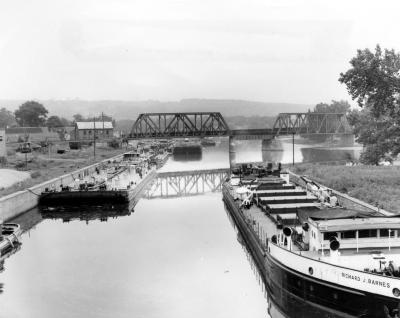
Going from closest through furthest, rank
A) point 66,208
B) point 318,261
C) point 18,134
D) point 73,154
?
point 318,261 → point 66,208 → point 73,154 → point 18,134

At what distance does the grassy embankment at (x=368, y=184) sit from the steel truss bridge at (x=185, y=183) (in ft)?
54.8

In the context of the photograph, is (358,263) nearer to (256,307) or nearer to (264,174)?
(256,307)

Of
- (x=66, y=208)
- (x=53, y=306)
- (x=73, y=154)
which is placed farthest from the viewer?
(x=73, y=154)

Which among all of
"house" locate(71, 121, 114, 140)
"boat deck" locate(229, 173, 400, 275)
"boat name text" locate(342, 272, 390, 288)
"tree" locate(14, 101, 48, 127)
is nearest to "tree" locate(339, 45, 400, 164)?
"boat deck" locate(229, 173, 400, 275)

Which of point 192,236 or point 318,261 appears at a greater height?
point 318,261

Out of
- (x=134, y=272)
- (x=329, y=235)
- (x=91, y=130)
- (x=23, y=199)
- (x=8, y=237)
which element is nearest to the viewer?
(x=329, y=235)

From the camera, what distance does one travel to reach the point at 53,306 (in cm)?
2880

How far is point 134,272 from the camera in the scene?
114 feet

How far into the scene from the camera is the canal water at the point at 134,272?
1123 inches

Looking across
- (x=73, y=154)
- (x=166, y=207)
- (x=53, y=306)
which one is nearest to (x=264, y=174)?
(x=166, y=207)

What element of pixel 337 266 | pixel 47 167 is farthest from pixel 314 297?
pixel 47 167

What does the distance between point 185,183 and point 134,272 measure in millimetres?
52738

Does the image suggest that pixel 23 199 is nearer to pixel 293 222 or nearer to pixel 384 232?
pixel 293 222

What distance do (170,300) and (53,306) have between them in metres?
6.34
